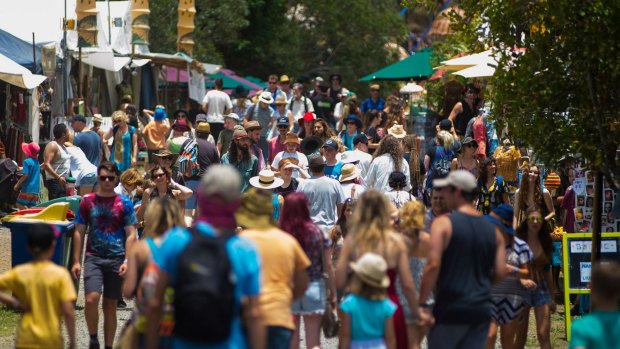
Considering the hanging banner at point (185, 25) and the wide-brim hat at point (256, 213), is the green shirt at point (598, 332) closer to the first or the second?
the wide-brim hat at point (256, 213)

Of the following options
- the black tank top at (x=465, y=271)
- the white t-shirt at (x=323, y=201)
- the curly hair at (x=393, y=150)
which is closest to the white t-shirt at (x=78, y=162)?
the curly hair at (x=393, y=150)

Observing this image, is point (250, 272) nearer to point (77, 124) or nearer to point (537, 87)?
point (537, 87)

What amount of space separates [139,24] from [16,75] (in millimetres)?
10785

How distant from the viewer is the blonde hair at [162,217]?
8680 mm

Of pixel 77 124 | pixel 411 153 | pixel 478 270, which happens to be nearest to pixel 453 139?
pixel 411 153

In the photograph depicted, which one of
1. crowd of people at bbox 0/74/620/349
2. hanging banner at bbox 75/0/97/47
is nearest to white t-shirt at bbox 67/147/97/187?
crowd of people at bbox 0/74/620/349

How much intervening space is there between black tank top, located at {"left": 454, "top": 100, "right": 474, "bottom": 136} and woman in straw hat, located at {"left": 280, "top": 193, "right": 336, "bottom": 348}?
11.4 meters

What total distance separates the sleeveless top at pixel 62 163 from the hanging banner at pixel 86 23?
751 centimetres

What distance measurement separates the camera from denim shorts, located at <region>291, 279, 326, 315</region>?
9.16m

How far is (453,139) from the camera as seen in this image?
56.1ft

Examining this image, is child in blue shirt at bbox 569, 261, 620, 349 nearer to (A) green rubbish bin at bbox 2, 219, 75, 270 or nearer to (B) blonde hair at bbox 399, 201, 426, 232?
(B) blonde hair at bbox 399, 201, 426, 232

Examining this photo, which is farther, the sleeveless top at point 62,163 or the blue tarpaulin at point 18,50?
the blue tarpaulin at point 18,50

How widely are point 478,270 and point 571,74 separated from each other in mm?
3405

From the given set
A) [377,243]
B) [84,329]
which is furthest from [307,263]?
[84,329]
